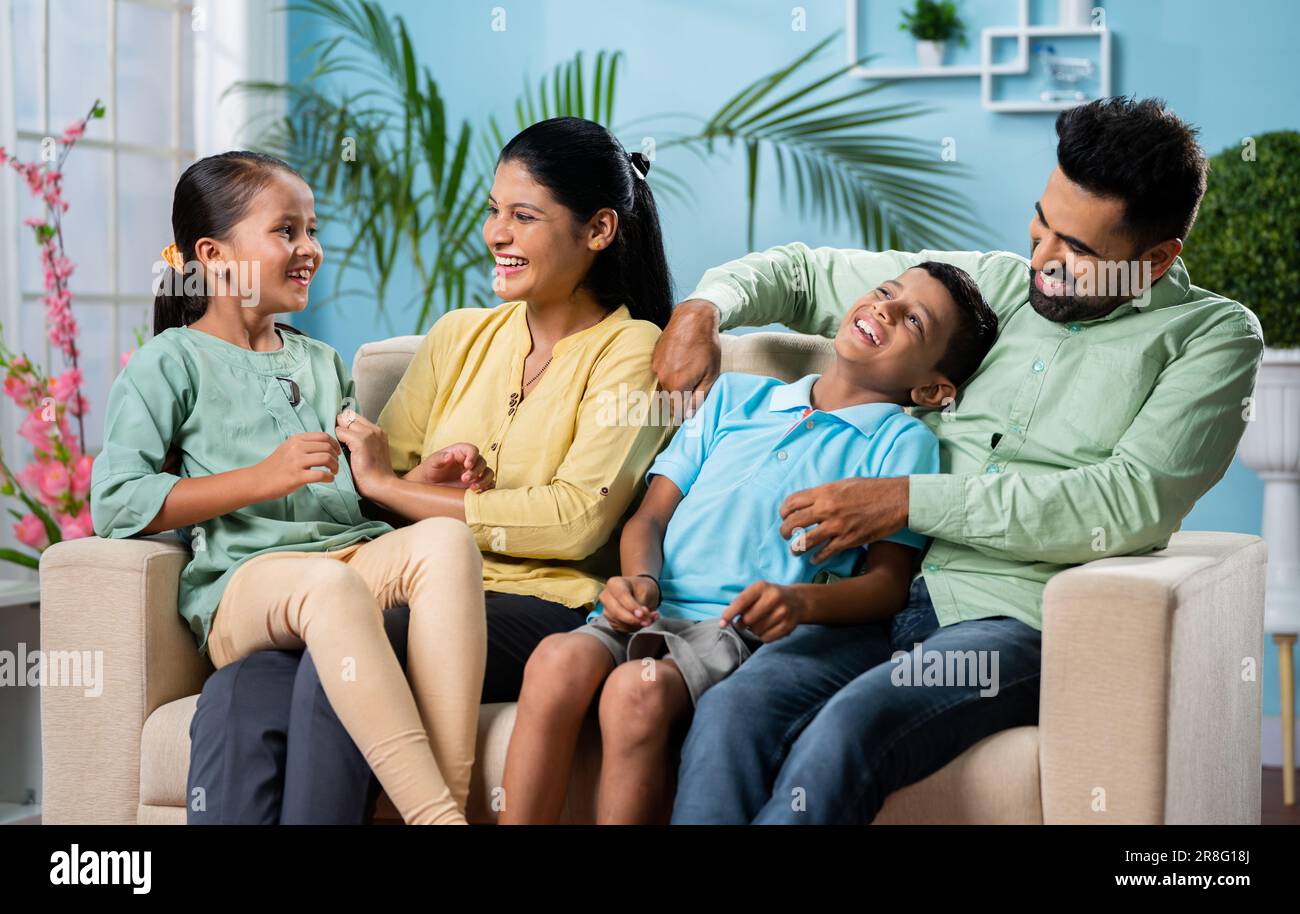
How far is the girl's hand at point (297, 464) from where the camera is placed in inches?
68.8

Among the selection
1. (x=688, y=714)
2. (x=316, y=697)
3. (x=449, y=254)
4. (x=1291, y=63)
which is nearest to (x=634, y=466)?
(x=688, y=714)

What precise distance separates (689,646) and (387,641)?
1.18 feet

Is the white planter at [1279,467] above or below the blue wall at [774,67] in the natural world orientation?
below

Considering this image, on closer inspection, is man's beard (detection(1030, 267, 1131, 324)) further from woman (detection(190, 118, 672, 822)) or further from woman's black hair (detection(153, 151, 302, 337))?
woman's black hair (detection(153, 151, 302, 337))

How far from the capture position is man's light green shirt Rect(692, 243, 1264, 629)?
5.63 feet

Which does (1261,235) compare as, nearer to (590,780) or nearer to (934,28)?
(934,28)

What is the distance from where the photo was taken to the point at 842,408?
1.93 m

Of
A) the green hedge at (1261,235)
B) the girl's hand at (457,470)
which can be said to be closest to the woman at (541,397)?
the girl's hand at (457,470)

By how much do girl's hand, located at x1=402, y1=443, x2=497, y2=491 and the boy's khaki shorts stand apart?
29 cm

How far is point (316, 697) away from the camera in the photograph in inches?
63.5

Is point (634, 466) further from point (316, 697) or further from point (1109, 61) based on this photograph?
point (1109, 61)

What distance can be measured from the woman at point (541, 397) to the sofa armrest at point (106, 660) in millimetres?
325

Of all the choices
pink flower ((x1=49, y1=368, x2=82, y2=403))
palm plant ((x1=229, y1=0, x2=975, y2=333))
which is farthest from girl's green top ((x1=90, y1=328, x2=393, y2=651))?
palm plant ((x1=229, y1=0, x2=975, y2=333))

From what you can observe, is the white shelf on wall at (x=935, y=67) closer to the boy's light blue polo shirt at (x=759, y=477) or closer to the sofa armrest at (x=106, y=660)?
the boy's light blue polo shirt at (x=759, y=477)
